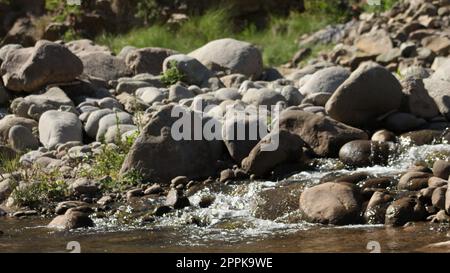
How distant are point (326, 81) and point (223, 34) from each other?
16.4 feet

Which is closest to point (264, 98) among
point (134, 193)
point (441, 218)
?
point (134, 193)

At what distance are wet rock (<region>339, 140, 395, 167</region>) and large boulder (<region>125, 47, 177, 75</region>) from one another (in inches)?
191

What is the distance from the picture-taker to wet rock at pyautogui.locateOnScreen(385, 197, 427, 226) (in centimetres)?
709

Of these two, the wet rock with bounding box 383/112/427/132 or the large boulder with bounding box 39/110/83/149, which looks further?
the large boulder with bounding box 39/110/83/149

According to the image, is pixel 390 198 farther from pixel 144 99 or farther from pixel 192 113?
pixel 144 99

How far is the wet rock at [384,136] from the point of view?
9.30 metres

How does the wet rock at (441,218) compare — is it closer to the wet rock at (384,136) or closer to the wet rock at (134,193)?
the wet rock at (384,136)

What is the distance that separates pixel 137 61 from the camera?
1320 cm

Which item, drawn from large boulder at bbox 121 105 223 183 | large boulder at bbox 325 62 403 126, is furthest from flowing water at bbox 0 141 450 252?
large boulder at bbox 325 62 403 126

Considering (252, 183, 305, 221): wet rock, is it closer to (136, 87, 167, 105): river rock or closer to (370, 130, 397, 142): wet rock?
(370, 130, 397, 142): wet rock

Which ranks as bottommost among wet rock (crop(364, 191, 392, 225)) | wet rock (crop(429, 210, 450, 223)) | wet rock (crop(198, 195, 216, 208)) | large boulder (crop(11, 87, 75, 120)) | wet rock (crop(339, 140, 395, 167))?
wet rock (crop(198, 195, 216, 208))

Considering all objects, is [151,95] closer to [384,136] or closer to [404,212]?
[384,136]
